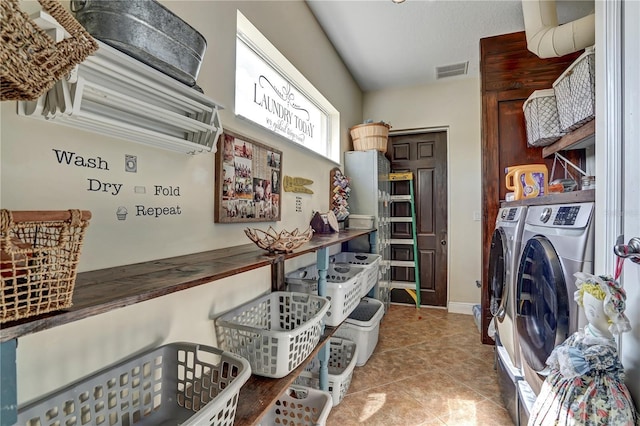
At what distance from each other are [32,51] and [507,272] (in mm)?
1990

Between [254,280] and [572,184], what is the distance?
208cm

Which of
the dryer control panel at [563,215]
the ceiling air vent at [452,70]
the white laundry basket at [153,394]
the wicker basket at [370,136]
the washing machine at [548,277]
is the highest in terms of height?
the ceiling air vent at [452,70]

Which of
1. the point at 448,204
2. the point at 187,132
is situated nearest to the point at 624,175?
the point at 187,132

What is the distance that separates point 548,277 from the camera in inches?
47.4

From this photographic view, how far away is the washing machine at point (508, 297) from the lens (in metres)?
1.55

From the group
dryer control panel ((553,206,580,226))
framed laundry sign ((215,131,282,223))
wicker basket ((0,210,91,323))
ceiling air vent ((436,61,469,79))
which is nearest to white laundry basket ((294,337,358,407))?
framed laundry sign ((215,131,282,223))

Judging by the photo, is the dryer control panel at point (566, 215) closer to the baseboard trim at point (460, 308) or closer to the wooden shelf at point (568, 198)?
the wooden shelf at point (568, 198)

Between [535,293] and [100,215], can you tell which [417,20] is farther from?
[100,215]

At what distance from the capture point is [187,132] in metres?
1.12

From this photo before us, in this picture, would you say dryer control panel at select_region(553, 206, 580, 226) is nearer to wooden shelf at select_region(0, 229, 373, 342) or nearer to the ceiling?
wooden shelf at select_region(0, 229, 373, 342)

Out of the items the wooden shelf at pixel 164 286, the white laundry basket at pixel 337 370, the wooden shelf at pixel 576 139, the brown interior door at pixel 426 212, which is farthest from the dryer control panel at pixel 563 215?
the brown interior door at pixel 426 212

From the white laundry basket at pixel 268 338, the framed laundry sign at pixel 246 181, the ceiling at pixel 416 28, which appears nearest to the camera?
the white laundry basket at pixel 268 338

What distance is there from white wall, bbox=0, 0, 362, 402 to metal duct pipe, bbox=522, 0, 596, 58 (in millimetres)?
1799

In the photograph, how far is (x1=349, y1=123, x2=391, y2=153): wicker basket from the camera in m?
3.22
